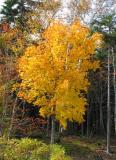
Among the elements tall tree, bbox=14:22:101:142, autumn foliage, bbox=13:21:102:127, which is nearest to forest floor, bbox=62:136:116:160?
autumn foliage, bbox=13:21:102:127

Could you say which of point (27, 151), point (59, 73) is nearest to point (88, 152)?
point (59, 73)

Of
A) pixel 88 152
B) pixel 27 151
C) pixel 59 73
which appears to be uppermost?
pixel 59 73

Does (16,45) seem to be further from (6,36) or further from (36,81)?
(36,81)

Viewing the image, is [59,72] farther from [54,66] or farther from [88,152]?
[88,152]

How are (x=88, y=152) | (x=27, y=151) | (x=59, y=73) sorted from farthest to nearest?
(x=88, y=152) < (x=59, y=73) < (x=27, y=151)

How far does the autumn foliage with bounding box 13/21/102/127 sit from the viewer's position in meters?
20.6

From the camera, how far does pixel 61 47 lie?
21.2 meters

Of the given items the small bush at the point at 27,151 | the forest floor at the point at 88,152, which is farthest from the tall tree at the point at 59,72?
the small bush at the point at 27,151

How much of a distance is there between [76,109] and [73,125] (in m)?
17.9

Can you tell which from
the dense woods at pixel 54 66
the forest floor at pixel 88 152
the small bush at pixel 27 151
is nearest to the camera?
the small bush at pixel 27 151

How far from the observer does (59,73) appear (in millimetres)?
20844

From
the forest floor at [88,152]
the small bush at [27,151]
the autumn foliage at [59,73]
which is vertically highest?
the autumn foliage at [59,73]

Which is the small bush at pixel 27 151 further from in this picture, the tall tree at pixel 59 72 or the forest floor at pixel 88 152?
the forest floor at pixel 88 152

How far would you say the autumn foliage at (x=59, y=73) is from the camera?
20.6 meters
